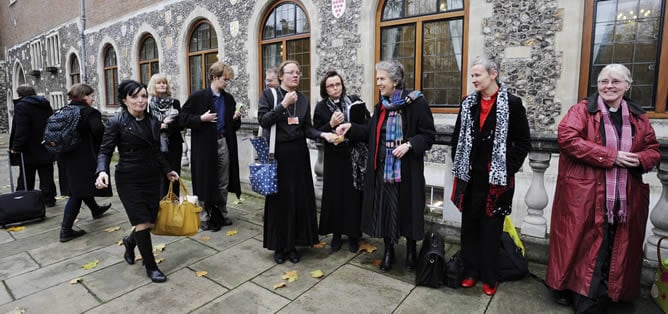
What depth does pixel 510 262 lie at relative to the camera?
109 inches

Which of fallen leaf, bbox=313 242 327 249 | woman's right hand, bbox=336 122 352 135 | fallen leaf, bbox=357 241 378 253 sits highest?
woman's right hand, bbox=336 122 352 135

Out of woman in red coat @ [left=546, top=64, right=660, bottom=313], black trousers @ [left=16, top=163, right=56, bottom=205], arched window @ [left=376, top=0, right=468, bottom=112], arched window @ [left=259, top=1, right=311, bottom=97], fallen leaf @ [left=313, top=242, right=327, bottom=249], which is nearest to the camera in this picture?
woman in red coat @ [left=546, top=64, right=660, bottom=313]

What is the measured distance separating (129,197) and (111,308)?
797mm

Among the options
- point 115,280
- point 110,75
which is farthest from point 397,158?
point 110,75

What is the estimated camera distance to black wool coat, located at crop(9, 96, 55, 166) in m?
4.64

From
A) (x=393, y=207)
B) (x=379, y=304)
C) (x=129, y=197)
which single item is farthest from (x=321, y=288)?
(x=129, y=197)

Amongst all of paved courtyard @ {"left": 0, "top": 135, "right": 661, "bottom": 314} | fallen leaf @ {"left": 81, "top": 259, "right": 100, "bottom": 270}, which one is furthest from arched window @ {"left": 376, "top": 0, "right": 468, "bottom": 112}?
fallen leaf @ {"left": 81, "top": 259, "right": 100, "bottom": 270}

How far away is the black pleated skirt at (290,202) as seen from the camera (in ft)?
10.4

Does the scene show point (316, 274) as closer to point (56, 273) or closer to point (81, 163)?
point (56, 273)

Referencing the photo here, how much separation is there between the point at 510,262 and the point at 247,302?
6.36 ft

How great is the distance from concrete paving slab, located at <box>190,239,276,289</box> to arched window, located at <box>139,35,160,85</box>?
1082 centimetres

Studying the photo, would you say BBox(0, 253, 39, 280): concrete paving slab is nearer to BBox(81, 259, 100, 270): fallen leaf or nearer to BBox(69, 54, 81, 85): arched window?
BBox(81, 259, 100, 270): fallen leaf

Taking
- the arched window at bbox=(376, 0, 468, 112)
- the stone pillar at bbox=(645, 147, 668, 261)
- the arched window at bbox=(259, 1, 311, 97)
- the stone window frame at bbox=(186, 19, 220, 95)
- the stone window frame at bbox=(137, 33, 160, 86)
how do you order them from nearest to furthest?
1. the stone pillar at bbox=(645, 147, 668, 261)
2. the arched window at bbox=(376, 0, 468, 112)
3. the arched window at bbox=(259, 1, 311, 97)
4. the stone window frame at bbox=(186, 19, 220, 95)
5. the stone window frame at bbox=(137, 33, 160, 86)

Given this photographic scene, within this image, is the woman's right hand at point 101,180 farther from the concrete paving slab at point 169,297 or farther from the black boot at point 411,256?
the black boot at point 411,256
